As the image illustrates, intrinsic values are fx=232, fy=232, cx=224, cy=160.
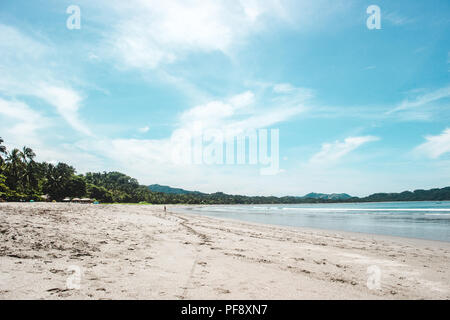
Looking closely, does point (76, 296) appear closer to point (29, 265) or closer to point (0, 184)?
point (29, 265)

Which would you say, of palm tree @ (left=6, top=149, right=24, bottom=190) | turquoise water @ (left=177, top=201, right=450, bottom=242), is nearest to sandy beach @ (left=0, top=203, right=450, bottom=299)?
turquoise water @ (left=177, top=201, right=450, bottom=242)

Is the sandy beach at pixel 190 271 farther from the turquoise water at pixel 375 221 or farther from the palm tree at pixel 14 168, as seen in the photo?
the palm tree at pixel 14 168

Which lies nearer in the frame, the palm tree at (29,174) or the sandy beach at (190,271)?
the sandy beach at (190,271)

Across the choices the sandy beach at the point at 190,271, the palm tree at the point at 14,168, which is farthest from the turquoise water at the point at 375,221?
the palm tree at the point at 14,168

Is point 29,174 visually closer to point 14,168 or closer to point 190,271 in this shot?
point 14,168

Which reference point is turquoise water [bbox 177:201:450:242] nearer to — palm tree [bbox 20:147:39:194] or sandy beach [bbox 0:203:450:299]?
sandy beach [bbox 0:203:450:299]

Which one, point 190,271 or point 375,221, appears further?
point 375,221

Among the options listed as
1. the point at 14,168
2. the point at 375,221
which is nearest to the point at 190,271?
the point at 375,221

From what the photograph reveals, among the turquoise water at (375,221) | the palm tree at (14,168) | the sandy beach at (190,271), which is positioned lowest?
the turquoise water at (375,221)
